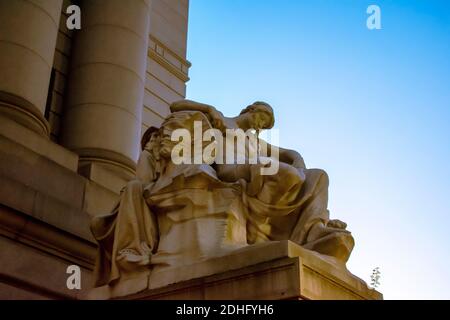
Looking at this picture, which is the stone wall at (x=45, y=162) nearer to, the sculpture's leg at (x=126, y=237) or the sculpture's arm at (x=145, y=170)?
the sculpture's leg at (x=126, y=237)

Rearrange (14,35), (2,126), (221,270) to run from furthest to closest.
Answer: (14,35)
(2,126)
(221,270)

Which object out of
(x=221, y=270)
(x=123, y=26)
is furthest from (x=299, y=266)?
(x=123, y=26)

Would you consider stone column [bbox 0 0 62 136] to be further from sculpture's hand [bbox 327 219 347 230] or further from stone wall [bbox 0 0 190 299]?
sculpture's hand [bbox 327 219 347 230]

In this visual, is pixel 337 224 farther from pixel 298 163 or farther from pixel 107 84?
pixel 107 84

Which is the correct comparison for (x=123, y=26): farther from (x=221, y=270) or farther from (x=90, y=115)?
(x=221, y=270)

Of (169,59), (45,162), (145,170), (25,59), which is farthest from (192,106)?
(169,59)

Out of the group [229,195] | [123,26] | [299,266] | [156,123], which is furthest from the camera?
[156,123]

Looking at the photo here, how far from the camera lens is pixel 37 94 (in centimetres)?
1290

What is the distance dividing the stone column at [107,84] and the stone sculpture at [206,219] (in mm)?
6009

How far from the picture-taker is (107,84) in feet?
49.9

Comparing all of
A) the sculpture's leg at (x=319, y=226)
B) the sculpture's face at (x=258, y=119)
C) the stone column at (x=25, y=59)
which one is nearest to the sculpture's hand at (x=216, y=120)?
the sculpture's face at (x=258, y=119)

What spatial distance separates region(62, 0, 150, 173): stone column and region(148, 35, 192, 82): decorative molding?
263 cm

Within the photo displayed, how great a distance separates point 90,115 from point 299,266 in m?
9.43

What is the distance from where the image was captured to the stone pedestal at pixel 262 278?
6.24 m
